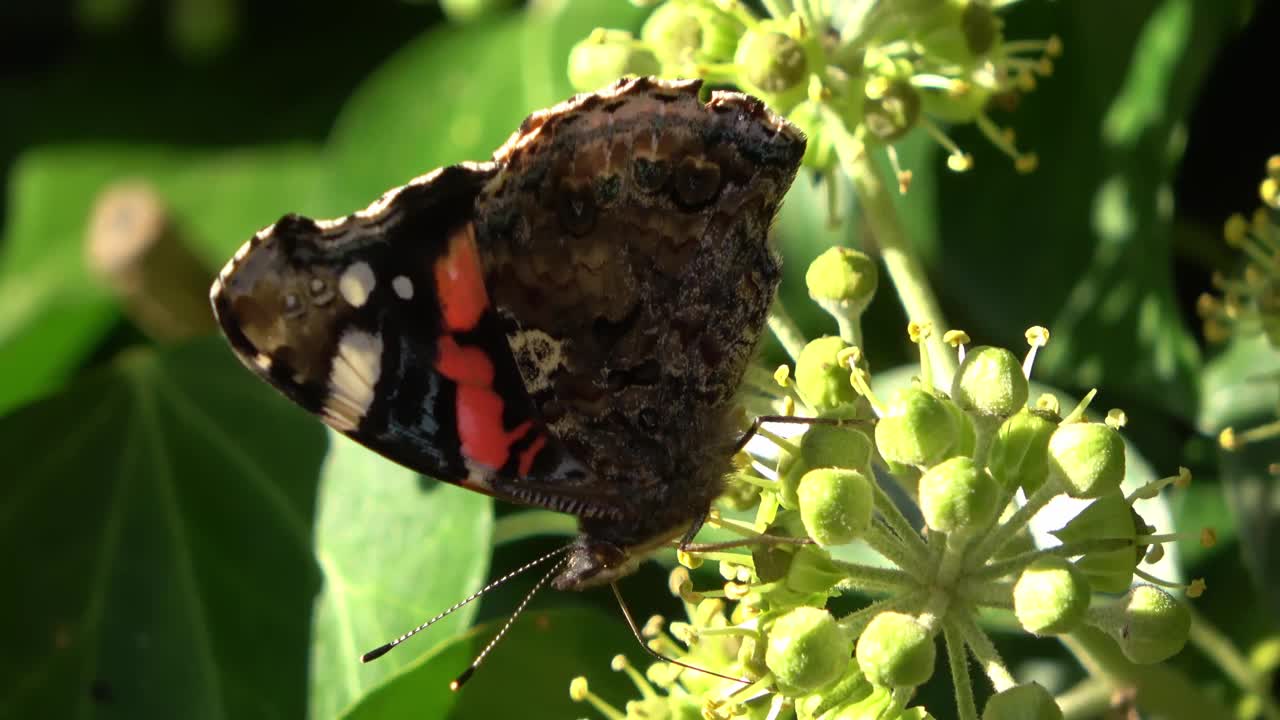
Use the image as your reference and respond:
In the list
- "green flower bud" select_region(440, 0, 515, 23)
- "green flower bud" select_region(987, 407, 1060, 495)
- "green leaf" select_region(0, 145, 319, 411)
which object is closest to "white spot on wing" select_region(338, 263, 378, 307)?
"green flower bud" select_region(987, 407, 1060, 495)

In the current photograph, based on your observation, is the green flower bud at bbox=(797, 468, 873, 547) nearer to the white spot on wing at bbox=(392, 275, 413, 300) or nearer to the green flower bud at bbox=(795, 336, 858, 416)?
the green flower bud at bbox=(795, 336, 858, 416)

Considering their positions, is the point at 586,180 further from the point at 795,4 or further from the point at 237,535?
the point at 237,535

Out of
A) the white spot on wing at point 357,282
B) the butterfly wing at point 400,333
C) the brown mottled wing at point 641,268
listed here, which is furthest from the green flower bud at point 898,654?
the white spot on wing at point 357,282

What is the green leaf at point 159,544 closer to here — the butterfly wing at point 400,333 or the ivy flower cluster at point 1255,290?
the butterfly wing at point 400,333

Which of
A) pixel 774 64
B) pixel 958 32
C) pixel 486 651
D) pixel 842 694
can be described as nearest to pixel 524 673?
pixel 486 651

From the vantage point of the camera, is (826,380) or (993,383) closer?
(993,383)

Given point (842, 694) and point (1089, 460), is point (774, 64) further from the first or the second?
point (842, 694)
